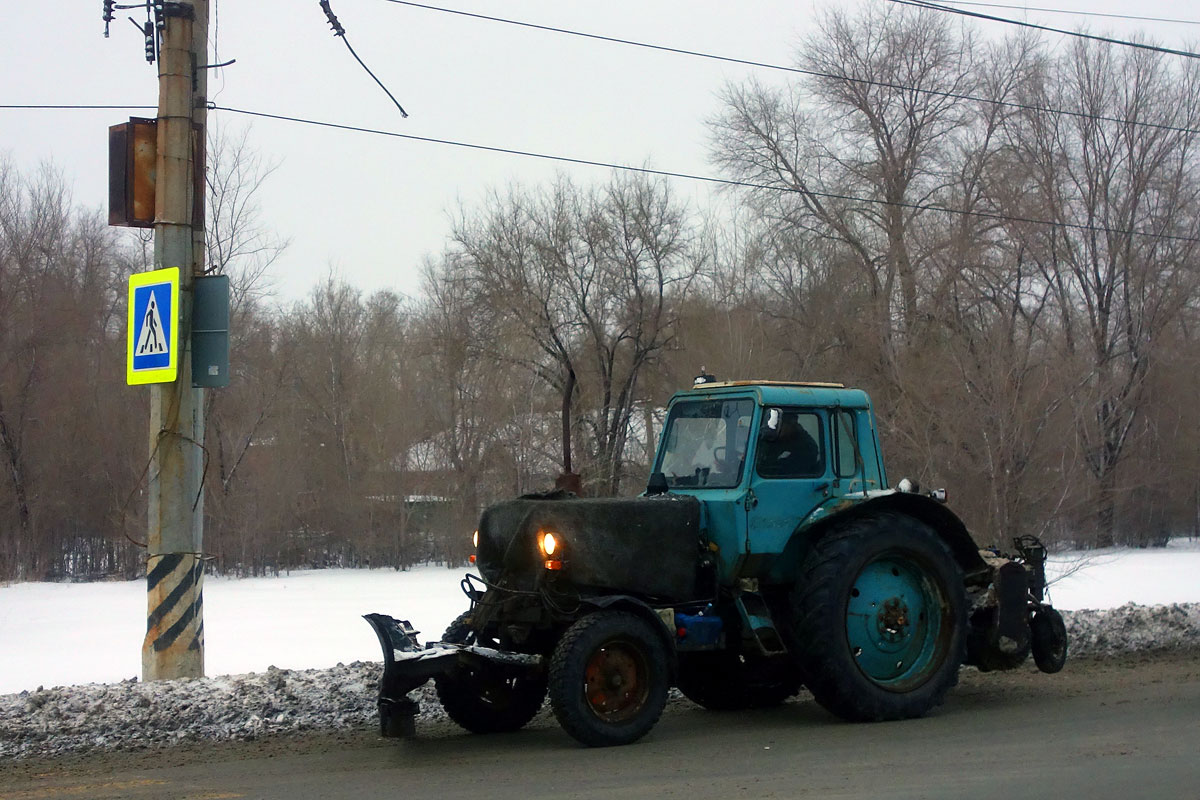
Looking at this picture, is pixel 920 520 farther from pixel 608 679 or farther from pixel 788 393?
pixel 608 679

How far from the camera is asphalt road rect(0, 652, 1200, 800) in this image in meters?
6.41

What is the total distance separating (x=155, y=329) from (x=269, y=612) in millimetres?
11217

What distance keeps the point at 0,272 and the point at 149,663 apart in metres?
27.8

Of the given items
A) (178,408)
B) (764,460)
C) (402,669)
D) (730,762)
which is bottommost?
(730,762)

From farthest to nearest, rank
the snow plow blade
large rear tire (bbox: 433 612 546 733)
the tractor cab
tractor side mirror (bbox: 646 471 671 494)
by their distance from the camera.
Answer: tractor side mirror (bbox: 646 471 671 494) → the tractor cab → large rear tire (bbox: 433 612 546 733) → the snow plow blade

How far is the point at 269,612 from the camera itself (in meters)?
20.2

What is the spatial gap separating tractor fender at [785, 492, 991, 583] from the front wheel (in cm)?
148

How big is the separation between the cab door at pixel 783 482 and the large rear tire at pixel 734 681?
34.4 inches

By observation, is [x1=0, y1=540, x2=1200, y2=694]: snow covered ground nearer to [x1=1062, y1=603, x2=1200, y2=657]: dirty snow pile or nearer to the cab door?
[x1=1062, y1=603, x2=1200, y2=657]: dirty snow pile

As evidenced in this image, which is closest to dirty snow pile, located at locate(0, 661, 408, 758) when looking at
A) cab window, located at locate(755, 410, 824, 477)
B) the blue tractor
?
the blue tractor

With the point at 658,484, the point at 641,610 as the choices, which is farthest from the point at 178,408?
the point at 641,610

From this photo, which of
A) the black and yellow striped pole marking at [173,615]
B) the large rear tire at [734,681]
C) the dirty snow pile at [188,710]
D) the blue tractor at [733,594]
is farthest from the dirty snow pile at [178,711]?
the large rear tire at [734,681]

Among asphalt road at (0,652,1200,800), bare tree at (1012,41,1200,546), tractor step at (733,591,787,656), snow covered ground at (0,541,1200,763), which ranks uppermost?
bare tree at (1012,41,1200,546)

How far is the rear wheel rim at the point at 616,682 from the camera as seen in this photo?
7.59 m
